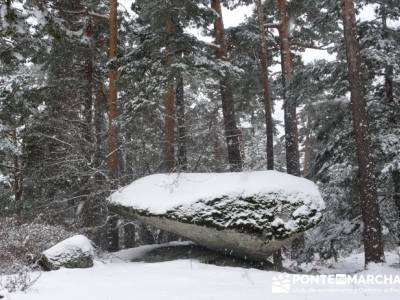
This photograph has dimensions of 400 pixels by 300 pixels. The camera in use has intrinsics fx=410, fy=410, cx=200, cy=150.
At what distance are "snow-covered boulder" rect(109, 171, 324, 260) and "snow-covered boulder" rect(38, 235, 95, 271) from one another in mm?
1875

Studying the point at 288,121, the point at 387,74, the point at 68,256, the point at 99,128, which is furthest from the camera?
the point at 288,121

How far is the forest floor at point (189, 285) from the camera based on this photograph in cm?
575

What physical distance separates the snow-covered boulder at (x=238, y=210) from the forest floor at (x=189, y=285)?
4.03ft

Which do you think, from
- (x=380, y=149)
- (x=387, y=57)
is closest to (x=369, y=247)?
(x=380, y=149)

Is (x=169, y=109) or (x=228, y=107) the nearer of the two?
(x=169, y=109)

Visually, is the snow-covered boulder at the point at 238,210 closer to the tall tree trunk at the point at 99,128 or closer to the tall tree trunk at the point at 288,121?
the tall tree trunk at the point at 99,128

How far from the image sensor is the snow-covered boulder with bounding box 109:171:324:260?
A: 906 centimetres

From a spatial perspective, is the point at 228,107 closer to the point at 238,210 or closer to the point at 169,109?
the point at 169,109

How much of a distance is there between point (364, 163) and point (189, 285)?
5580 mm

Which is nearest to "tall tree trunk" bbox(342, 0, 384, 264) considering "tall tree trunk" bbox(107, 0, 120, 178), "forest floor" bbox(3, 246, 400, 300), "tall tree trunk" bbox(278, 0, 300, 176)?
"forest floor" bbox(3, 246, 400, 300)

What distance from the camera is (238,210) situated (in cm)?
911

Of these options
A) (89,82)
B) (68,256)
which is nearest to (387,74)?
(68,256)

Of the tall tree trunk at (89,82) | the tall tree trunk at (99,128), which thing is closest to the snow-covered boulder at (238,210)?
the tall tree trunk at (99,128)

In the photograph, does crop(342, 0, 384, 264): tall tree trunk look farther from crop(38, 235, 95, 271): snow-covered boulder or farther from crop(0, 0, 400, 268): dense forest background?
crop(38, 235, 95, 271): snow-covered boulder
